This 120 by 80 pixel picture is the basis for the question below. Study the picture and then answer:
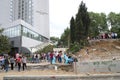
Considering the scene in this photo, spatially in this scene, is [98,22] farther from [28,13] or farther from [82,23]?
[28,13]

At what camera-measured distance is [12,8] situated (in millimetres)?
139250

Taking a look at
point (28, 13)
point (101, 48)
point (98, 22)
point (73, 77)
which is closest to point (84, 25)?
point (101, 48)

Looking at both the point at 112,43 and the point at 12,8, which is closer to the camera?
the point at 112,43

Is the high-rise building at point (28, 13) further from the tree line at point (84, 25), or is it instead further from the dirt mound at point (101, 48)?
the dirt mound at point (101, 48)

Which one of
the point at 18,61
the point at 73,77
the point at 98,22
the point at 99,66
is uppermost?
the point at 98,22

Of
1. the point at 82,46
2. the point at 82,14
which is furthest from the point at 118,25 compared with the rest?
the point at 82,46

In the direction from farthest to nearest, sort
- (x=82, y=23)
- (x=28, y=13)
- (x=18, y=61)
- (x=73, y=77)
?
1. (x=28, y=13)
2. (x=82, y=23)
3. (x=18, y=61)
4. (x=73, y=77)

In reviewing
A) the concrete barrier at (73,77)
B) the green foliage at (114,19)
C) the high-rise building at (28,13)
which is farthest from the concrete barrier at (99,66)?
the high-rise building at (28,13)

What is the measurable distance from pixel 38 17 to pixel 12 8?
Answer: 12.7 metres

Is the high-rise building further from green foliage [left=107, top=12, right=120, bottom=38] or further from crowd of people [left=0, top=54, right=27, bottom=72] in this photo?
crowd of people [left=0, top=54, right=27, bottom=72]

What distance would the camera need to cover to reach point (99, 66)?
2431cm

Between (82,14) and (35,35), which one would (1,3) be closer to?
(35,35)

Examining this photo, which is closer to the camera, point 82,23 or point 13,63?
point 13,63

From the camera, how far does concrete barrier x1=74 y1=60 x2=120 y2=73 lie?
76.2 feet
